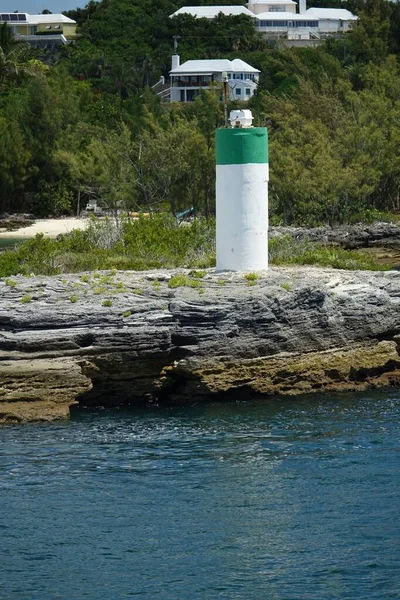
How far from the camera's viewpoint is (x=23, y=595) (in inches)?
509

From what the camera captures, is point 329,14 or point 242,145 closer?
point 242,145

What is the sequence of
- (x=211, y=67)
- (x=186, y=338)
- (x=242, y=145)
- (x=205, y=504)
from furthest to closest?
(x=211, y=67) < (x=242, y=145) < (x=186, y=338) < (x=205, y=504)

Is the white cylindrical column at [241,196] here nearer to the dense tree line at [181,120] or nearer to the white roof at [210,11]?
the dense tree line at [181,120]

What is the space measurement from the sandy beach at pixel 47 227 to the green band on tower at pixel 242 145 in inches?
1362

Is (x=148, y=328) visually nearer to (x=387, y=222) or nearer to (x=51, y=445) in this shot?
(x=51, y=445)

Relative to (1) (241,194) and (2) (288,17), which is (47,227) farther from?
(2) (288,17)

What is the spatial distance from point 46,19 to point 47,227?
71234 millimetres

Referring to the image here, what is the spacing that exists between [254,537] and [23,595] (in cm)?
287

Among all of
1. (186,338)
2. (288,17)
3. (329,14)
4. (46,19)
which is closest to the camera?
(186,338)

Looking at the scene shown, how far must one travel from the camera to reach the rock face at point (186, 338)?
1942cm

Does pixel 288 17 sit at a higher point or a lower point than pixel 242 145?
higher

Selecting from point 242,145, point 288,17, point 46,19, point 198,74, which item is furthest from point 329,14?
point 242,145

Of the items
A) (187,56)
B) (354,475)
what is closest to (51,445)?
(354,475)

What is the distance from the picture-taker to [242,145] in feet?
73.3
